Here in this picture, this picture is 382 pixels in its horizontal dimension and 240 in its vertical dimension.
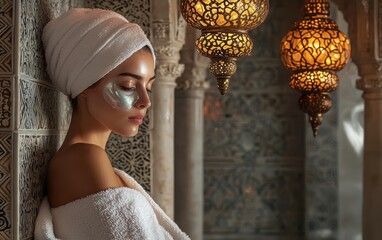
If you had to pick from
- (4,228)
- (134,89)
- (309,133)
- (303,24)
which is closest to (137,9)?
(303,24)

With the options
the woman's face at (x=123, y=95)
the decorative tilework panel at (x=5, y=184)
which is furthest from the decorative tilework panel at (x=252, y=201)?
the decorative tilework panel at (x=5, y=184)

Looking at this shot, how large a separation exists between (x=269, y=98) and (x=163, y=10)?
3.98 m

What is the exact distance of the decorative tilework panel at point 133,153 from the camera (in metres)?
4.04

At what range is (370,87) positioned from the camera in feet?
17.8

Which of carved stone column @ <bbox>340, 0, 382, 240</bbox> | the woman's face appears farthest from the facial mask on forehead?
carved stone column @ <bbox>340, 0, 382, 240</bbox>

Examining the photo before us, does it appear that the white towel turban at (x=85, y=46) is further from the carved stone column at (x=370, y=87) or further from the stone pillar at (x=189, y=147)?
the stone pillar at (x=189, y=147)

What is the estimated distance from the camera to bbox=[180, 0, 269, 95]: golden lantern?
3047 millimetres

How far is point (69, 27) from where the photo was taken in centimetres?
270

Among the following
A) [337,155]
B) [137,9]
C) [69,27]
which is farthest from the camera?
[337,155]

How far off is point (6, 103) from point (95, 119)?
1.42ft

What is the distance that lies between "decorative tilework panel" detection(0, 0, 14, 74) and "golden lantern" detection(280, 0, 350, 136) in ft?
6.97

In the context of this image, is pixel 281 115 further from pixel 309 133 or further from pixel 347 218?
pixel 347 218

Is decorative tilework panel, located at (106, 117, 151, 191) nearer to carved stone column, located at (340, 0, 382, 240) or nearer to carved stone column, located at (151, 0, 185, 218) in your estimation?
carved stone column, located at (151, 0, 185, 218)

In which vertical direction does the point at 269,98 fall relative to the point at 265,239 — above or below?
above
